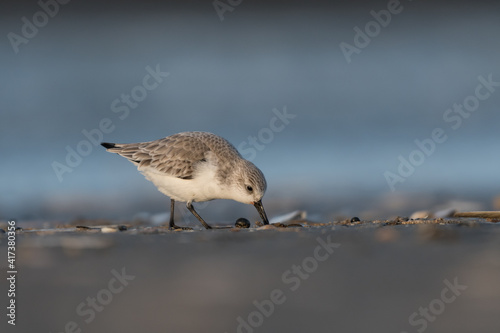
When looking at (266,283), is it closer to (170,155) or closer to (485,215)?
(485,215)

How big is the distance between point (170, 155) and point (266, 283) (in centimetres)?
298

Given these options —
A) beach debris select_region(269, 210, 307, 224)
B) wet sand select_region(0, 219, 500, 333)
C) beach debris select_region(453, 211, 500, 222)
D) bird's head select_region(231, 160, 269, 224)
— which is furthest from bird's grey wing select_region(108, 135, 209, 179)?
beach debris select_region(453, 211, 500, 222)

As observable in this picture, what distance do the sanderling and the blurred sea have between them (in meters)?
2.87

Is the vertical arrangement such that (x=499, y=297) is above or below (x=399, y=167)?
below

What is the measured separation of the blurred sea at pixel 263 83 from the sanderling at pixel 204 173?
287cm

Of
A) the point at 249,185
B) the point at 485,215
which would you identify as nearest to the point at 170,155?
the point at 249,185

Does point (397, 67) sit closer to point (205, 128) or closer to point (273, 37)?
point (273, 37)

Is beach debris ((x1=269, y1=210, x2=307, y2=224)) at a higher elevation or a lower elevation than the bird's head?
lower

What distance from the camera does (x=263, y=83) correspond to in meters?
10.7

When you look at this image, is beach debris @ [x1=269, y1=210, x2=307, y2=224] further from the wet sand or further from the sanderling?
the wet sand

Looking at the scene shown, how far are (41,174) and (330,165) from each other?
3991 mm

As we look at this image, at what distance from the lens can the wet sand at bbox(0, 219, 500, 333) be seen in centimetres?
313

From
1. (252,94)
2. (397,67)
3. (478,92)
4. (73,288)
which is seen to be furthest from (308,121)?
(73,288)

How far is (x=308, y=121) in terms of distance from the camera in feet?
33.5
